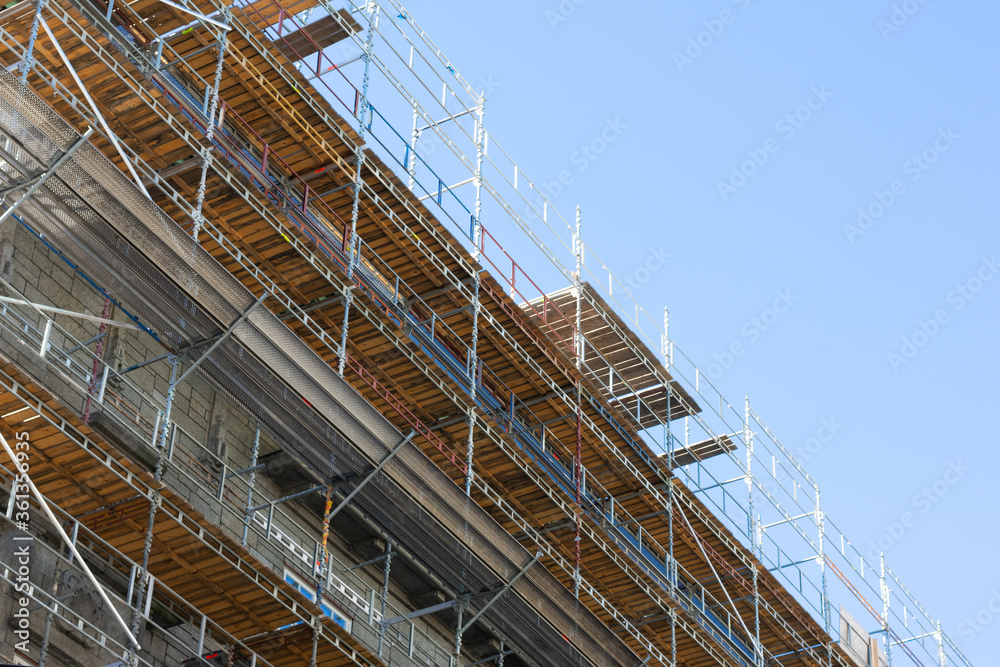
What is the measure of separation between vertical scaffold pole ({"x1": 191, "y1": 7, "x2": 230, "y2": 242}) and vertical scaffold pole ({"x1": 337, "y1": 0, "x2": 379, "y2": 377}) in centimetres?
262

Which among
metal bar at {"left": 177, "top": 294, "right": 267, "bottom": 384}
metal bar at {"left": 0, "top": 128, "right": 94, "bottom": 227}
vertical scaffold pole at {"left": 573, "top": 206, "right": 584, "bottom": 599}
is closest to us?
metal bar at {"left": 0, "top": 128, "right": 94, "bottom": 227}

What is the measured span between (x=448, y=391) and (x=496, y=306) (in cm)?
322

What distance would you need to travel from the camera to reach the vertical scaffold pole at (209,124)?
860 inches

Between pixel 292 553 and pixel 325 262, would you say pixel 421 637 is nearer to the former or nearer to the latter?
pixel 292 553

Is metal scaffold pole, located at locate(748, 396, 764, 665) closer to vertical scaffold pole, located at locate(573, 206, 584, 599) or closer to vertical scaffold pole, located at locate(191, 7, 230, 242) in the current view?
vertical scaffold pole, located at locate(573, 206, 584, 599)

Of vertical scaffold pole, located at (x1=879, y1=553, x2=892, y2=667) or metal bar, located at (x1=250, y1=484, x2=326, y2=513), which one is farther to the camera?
vertical scaffold pole, located at (x1=879, y1=553, x2=892, y2=667)

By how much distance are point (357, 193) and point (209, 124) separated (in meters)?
3.58

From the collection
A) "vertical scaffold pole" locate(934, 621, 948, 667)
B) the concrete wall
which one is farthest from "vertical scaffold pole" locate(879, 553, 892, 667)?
the concrete wall

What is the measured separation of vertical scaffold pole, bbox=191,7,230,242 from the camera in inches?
860

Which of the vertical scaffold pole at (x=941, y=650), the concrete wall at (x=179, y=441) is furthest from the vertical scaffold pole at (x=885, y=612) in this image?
the concrete wall at (x=179, y=441)

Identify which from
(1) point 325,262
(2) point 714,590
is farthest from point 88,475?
(2) point 714,590

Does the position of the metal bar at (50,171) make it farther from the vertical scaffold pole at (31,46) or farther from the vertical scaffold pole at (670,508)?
the vertical scaffold pole at (670,508)

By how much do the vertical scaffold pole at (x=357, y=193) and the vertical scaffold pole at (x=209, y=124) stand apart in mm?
2623

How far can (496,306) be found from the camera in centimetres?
3003
